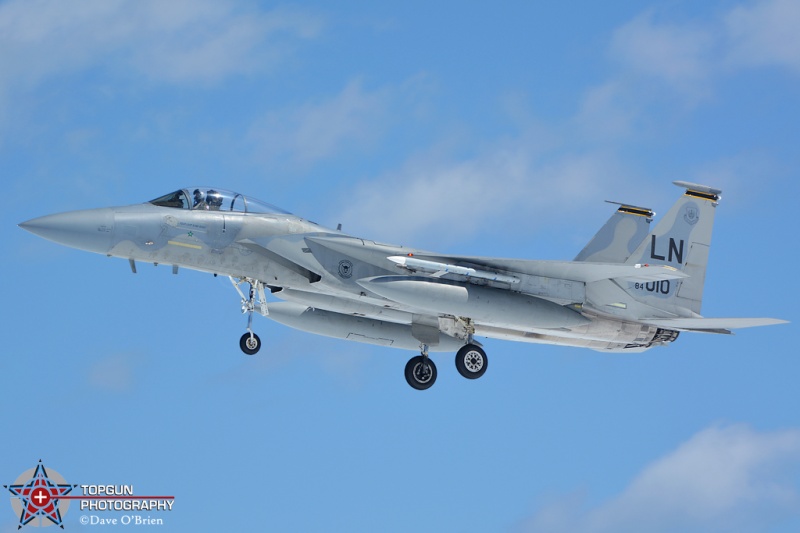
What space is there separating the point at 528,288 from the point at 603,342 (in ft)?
8.83

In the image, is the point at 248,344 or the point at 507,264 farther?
the point at 248,344

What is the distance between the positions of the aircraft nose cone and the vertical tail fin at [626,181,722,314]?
35.6 ft

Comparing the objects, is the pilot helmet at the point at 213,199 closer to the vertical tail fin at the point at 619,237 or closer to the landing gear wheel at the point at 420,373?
the landing gear wheel at the point at 420,373

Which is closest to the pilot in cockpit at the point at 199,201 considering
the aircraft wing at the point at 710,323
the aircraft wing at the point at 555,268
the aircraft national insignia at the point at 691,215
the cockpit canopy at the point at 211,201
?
the cockpit canopy at the point at 211,201

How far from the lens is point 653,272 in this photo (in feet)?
71.6

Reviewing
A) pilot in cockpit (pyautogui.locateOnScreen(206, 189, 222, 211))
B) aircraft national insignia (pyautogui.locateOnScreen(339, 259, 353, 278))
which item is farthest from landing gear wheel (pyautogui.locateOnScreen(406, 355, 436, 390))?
pilot in cockpit (pyautogui.locateOnScreen(206, 189, 222, 211))

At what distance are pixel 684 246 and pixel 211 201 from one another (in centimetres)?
1015

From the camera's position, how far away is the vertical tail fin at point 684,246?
24.4 meters

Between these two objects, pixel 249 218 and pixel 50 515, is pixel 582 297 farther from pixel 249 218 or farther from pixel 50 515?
pixel 50 515

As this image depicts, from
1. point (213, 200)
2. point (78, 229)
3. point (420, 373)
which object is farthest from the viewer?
point (420, 373)

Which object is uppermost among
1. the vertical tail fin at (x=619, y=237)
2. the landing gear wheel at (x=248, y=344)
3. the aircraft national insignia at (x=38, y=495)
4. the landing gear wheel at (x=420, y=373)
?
the vertical tail fin at (x=619, y=237)

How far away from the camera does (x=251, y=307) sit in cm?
2286

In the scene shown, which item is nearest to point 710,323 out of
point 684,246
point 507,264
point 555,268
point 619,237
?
point 684,246

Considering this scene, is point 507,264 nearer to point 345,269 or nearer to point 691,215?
point 345,269
